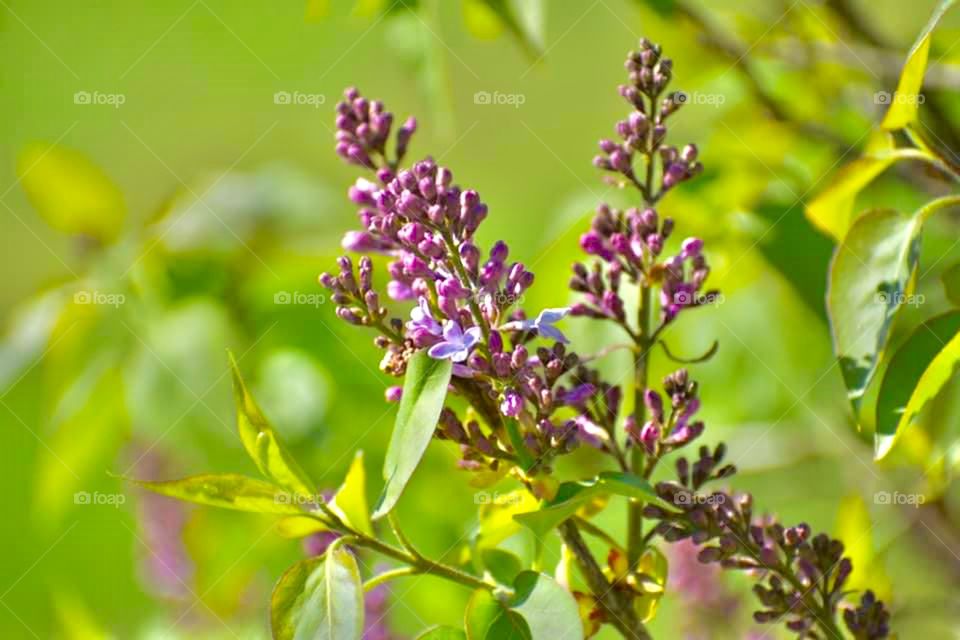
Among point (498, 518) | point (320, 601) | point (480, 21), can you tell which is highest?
point (480, 21)

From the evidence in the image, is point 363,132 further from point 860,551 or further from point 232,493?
point 860,551

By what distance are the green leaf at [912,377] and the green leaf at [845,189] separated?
0.41 ft

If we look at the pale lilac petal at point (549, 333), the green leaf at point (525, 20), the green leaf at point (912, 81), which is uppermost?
the green leaf at point (525, 20)

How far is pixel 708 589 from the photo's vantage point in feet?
4.24

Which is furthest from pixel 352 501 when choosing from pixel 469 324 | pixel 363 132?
pixel 363 132

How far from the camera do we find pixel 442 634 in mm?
710

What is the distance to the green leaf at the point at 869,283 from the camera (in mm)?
778

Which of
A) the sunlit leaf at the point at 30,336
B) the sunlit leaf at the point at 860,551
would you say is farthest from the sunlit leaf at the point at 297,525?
the sunlit leaf at the point at 30,336

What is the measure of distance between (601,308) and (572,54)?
3.01 m

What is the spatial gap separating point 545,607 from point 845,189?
42cm

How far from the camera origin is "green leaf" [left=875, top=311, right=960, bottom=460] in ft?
2.41

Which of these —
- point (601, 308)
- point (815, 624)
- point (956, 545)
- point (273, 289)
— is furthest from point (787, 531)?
point (273, 289)

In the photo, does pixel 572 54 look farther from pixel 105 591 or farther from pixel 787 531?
pixel 787 531

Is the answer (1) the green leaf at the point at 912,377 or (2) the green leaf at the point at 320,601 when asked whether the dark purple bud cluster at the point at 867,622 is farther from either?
(2) the green leaf at the point at 320,601
